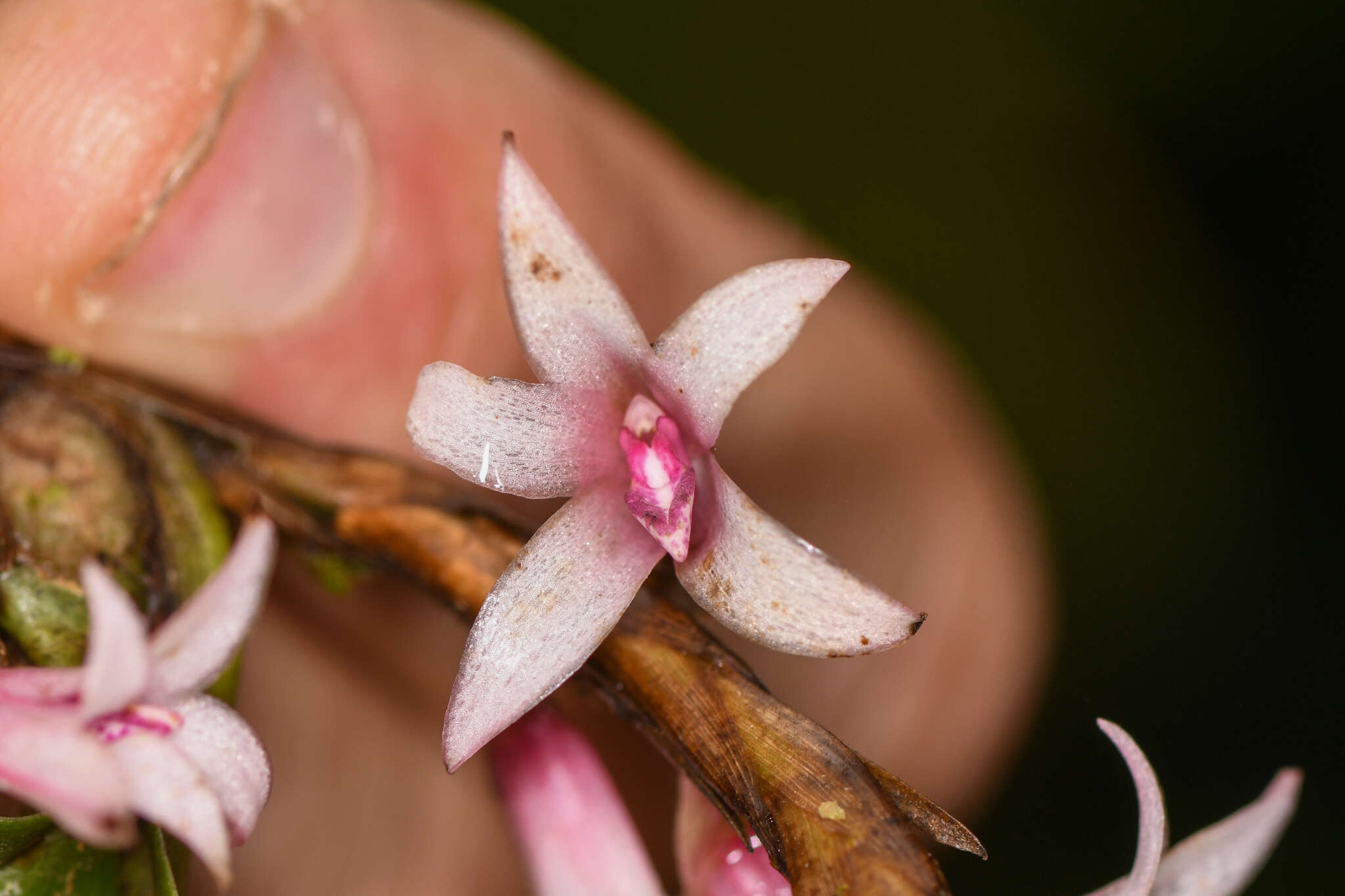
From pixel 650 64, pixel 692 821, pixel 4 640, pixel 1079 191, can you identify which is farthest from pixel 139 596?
pixel 1079 191

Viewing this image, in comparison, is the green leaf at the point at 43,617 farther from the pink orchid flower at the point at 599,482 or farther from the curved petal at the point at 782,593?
the curved petal at the point at 782,593

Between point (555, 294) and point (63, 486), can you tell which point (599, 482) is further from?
point (63, 486)

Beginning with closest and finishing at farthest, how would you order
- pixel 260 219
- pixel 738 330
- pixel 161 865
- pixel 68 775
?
1. pixel 68 775
2. pixel 738 330
3. pixel 161 865
4. pixel 260 219

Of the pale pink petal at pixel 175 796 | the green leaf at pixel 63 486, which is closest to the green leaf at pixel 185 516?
the green leaf at pixel 63 486

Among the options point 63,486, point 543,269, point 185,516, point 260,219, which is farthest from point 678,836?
point 260,219

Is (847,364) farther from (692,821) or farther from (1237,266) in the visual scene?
(692,821)

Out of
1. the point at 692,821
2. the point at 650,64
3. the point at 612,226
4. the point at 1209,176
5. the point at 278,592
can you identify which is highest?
the point at 1209,176

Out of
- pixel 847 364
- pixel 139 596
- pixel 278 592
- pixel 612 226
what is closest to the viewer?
pixel 139 596
